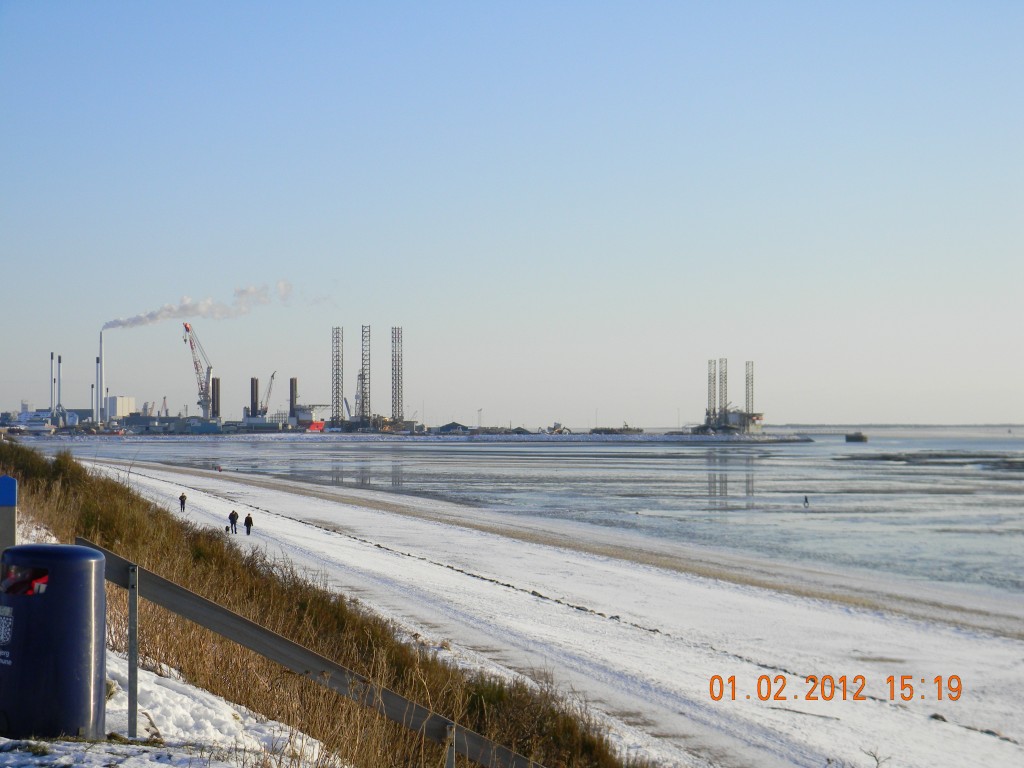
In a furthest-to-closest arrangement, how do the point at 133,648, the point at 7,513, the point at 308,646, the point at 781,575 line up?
the point at 781,575 < the point at 308,646 < the point at 7,513 < the point at 133,648

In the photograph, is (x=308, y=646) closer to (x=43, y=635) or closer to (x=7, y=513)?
(x=7, y=513)

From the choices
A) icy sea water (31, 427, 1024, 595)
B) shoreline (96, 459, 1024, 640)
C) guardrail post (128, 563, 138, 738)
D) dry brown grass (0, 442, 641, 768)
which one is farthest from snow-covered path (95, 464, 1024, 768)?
guardrail post (128, 563, 138, 738)

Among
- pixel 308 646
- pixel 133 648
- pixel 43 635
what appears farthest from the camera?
pixel 308 646

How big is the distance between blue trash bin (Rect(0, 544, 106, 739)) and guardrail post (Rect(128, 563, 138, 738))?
0.90 ft

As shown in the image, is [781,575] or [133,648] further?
[781,575]

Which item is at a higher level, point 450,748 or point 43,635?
point 43,635

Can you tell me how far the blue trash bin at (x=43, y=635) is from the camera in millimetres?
3799

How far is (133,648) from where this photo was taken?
4.31 metres

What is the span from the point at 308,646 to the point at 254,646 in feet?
19.2

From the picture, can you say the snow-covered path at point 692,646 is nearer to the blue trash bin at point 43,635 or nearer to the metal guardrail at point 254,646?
the metal guardrail at point 254,646

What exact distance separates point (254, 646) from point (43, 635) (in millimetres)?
913

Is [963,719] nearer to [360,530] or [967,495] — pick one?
[360,530]

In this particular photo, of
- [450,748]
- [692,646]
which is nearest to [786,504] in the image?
[692,646]

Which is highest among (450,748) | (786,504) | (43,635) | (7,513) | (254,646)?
(7,513)
